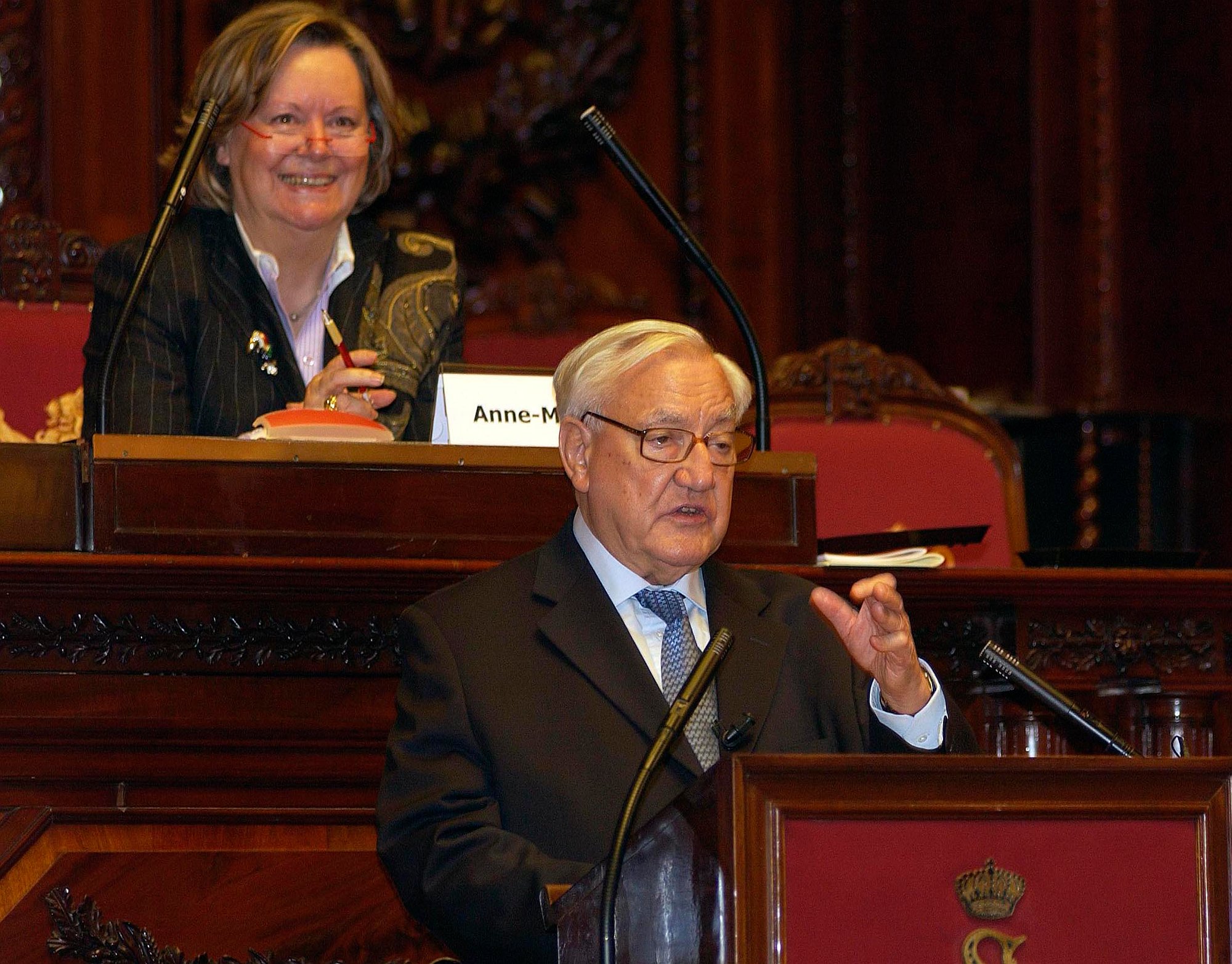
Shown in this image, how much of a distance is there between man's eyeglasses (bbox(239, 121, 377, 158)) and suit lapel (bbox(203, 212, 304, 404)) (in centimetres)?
16

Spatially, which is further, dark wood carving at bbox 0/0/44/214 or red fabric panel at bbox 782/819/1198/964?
dark wood carving at bbox 0/0/44/214

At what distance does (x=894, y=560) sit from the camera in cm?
221

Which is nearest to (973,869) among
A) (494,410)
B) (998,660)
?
(998,660)

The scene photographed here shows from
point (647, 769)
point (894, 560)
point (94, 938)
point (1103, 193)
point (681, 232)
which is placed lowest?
point (94, 938)

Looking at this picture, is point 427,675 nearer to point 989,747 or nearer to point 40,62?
point 989,747

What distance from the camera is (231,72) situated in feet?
8.63

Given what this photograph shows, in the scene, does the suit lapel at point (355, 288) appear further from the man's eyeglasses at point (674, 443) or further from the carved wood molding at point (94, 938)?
the carved wood molding at point (94, 938)

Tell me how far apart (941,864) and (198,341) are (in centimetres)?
158

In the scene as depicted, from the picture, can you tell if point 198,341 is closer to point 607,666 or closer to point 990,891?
point 607,666

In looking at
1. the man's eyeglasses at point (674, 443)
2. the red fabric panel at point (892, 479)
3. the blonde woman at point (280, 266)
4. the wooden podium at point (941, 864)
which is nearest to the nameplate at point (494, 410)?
the blonde woman at point (280, 266)

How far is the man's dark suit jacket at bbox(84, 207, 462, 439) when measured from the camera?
96.7 inches

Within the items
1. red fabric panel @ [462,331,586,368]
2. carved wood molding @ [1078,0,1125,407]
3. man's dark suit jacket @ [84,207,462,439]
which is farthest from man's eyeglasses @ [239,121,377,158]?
carved wood molding @ [1078,0,1125,407]

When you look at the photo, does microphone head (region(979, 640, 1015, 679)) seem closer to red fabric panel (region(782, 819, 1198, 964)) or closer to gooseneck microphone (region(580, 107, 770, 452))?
red fabric panel (region(782, 819, 1198, 964))

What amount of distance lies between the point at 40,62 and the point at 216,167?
1496 millimetres
